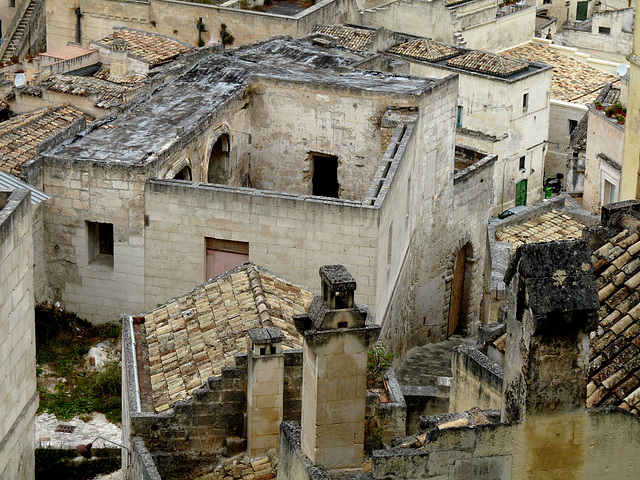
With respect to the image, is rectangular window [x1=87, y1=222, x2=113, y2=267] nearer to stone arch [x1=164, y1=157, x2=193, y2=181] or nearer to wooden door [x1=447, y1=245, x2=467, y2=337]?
stone arch [x1=164, y1=157, x2=193, y2=181]

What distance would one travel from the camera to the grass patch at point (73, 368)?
29.1 meters

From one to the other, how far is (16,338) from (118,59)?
85.0ft

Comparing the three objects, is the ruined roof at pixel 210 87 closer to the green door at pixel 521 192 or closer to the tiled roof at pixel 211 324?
the tiled roof at pixel 211 324

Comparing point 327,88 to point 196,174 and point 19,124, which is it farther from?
point 19,124

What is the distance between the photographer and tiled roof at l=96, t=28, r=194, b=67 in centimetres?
4772

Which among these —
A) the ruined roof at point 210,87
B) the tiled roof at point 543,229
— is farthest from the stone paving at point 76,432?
the tiled roof at point 543,229

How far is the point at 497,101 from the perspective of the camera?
52750mm

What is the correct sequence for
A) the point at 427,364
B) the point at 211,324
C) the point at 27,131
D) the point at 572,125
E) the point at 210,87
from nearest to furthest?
the point at 211,324
the point at 427,364
the point at 27,131
the point at 210,87
the point at 572,125

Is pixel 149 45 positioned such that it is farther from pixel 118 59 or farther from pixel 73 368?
pixel 73 368

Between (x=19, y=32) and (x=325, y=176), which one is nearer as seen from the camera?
(x=325, y=176)

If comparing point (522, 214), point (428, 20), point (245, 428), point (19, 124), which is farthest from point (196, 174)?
point (428, 20)

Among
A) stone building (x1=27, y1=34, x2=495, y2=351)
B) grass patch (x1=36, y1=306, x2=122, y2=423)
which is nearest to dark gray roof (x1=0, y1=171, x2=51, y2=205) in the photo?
stone building (x1=27, y1=34, x2=495, y2=351)

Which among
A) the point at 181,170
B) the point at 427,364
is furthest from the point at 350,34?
the point at 181,170

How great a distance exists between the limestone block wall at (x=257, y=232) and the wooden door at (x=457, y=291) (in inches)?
376
